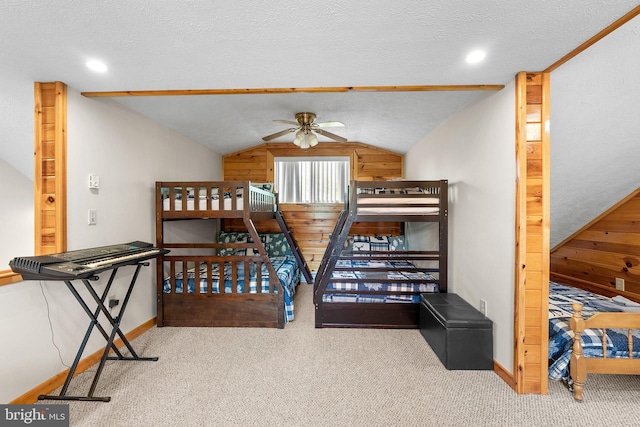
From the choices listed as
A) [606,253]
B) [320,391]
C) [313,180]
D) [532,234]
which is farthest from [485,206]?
[313,180]

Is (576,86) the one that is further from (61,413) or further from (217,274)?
(61,413)

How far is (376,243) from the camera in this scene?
435 cm

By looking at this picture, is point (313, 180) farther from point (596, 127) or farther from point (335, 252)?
point (596, 127)

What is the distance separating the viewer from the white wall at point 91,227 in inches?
66.0

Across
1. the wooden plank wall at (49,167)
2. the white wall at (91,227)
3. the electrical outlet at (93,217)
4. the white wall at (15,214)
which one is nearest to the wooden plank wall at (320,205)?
the white wall at (91,227)

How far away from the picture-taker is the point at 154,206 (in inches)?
115

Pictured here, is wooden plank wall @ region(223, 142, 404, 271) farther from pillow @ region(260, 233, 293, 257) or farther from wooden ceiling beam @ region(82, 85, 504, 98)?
wooden ceiling beam @ region(82, 85, 504, 98)

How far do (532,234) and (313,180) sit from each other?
11.3 ft

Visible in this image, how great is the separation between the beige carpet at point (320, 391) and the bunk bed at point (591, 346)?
161 millimetres

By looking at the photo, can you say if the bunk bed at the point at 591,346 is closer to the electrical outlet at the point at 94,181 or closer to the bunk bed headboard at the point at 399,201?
the bunk bed headboard at the point at 399,201

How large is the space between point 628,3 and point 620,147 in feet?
5.01

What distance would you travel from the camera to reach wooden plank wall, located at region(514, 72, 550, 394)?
1.79m

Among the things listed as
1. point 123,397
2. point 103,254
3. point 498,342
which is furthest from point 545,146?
point 123,397

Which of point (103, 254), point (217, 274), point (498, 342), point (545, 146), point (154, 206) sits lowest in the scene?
point (498, 342)
